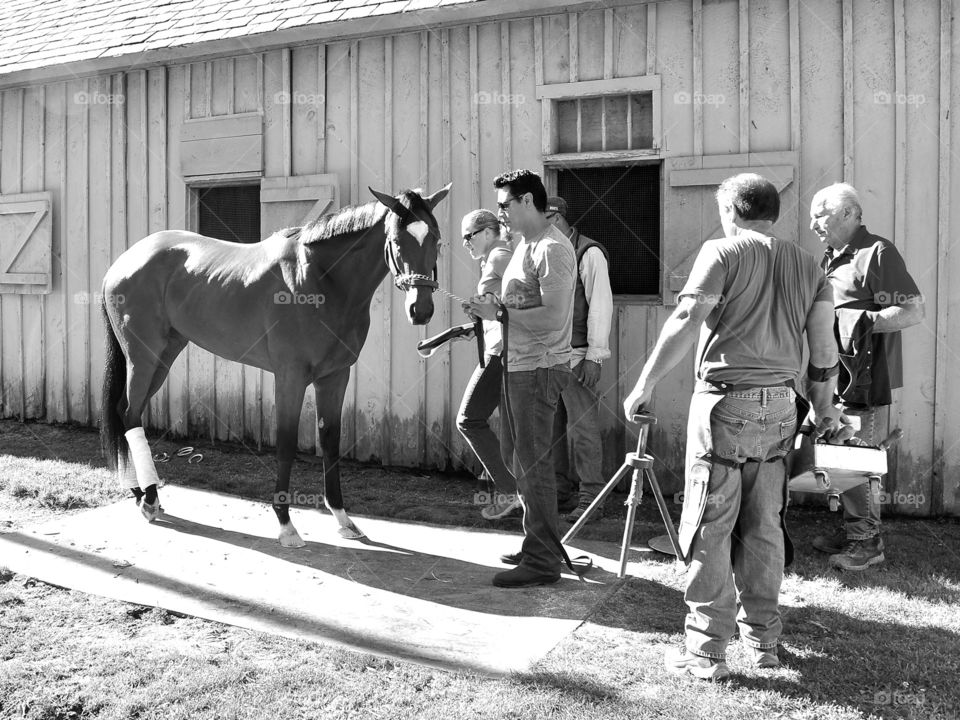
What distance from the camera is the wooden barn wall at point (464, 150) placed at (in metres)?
5.72

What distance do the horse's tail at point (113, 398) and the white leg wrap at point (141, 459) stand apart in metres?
0.15

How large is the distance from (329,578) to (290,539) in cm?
65

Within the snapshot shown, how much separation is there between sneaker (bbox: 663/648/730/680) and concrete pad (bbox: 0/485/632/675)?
1.80 feet

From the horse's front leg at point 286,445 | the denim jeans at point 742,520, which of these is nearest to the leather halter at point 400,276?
the horse's front leg at point 286,445

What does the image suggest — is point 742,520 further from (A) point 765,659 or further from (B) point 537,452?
(B) point 537,452

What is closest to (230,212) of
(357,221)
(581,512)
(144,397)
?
(144,397)

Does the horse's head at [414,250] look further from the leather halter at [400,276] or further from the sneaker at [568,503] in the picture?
the sneaker at [568,503]

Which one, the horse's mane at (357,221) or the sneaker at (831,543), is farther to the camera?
the sneaker at (831,543)

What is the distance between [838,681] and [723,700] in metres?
0.53

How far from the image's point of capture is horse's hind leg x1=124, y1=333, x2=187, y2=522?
19.3ft

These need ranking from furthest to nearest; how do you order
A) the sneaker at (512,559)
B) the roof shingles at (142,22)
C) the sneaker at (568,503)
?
the roof shingles at (142,22) < the sneaker at (568,503) < the sneaker at (512,559)

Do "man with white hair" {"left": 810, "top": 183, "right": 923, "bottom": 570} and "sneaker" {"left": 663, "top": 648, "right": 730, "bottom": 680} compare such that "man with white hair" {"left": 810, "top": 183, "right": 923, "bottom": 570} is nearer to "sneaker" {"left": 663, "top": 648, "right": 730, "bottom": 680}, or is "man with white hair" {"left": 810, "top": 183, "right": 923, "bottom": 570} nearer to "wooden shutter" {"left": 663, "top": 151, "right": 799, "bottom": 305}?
"wooden shutter" {"left": 663, "top": 151, "right": 799, "bottom": 305}

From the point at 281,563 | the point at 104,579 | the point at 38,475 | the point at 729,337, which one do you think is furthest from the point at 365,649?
the point at 38,475

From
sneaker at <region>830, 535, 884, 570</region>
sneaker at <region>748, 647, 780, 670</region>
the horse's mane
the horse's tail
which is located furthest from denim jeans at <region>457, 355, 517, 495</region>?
the horse's tail
